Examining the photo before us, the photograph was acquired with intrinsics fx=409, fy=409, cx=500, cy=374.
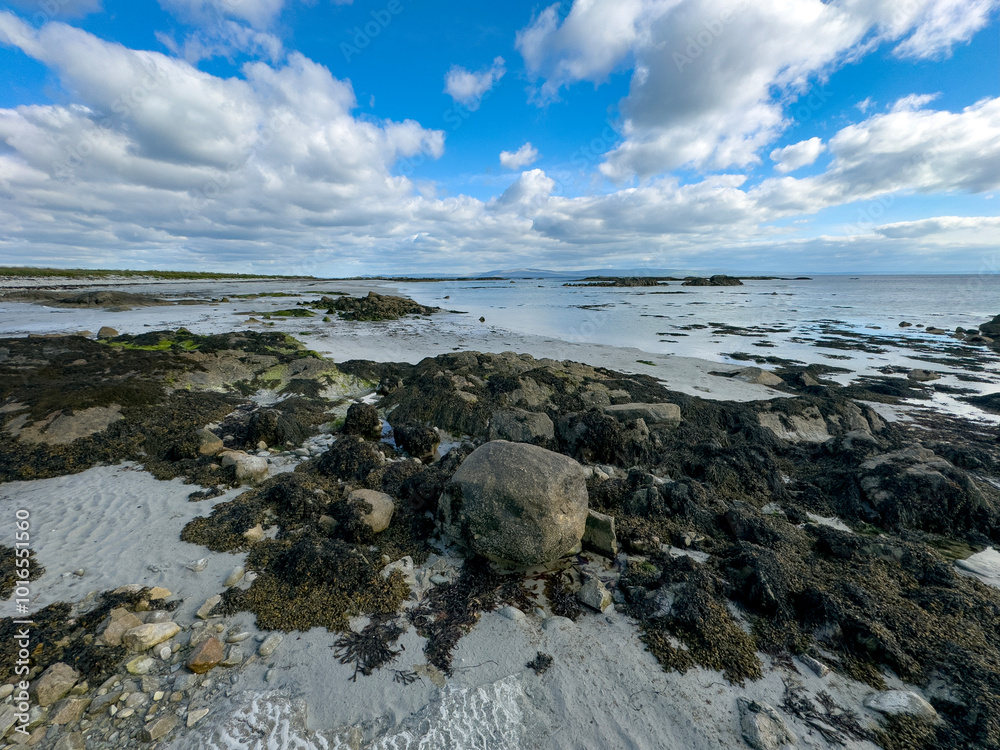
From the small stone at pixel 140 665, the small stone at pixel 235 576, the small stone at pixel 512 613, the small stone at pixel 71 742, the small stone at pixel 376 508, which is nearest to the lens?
the small stone at pixel 71 742

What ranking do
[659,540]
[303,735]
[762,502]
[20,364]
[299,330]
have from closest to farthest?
1. [303,735]
2. [659,540]
3. [762,502]
4. [20,364]
5. [299,330]

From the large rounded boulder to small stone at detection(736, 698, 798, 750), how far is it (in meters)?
2.11

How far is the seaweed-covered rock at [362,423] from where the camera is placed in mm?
8953

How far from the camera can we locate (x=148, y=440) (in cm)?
777

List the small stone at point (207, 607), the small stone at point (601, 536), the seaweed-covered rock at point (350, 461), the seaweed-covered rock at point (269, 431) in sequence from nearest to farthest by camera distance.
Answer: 1. the small stone at point (207, 607)
2. the small stone at point (601, 536)
3. the seaweed-covered rock at point (350, 461)
4. the seaweed-covered rock at point (269, 431)

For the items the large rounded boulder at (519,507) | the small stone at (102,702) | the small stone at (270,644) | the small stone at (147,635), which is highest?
the large rounded boulder at (519,507)

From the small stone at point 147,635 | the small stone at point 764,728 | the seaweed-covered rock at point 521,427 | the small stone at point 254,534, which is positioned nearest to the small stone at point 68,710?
the small stone at point 147,635

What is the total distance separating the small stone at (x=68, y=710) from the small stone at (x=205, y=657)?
0.64 meters

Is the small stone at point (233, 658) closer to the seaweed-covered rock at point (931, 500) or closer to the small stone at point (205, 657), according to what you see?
the small stone at point (205, 657)

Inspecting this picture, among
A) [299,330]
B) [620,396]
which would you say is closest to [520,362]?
[620,396]

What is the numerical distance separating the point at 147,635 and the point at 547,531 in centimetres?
382

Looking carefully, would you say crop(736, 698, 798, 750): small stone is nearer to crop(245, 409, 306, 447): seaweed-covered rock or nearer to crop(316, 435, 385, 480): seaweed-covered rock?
crop(316, 435, 385, 480): seaweed-covered rock

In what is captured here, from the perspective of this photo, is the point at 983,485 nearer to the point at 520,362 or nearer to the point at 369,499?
the point at 369,499

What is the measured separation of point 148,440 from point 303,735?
713 cm
